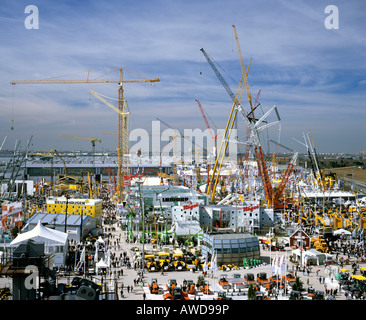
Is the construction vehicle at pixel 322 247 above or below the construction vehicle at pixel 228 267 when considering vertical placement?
above

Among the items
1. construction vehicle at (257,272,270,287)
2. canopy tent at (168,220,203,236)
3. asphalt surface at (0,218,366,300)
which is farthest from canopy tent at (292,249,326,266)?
canopy tent at (168,220,203,236)

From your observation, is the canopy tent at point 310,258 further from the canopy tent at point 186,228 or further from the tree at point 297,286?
the canopy tent at point 186,228

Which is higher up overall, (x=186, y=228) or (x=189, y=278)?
(x=186, y=228)

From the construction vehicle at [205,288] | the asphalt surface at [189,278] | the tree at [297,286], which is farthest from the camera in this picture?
the tree at [297,286]

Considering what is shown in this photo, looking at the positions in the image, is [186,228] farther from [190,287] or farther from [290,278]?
[190,287]

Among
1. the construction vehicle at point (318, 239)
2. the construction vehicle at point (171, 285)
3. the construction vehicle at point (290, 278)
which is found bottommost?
the construction vehicle at point (290, 278)

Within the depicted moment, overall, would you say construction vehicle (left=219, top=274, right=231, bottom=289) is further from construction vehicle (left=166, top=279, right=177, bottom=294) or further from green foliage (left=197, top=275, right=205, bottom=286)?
construction vehicle (left=166, top=279, right=177, bottom=294)

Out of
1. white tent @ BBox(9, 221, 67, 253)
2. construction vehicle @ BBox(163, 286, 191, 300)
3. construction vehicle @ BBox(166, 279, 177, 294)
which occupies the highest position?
white tent @ BBox(9, 221, 67, 253)

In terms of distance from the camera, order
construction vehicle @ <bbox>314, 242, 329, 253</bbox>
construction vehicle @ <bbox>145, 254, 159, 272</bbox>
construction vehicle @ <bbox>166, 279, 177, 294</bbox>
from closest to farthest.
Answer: construction vehicle @ <bbox>166, 279, 177, 294</bbox> → construction vehicle @ <bbox>145, 254, 159, 272</bbox> → construction vehicle @ <bbox>314, 242, 329, 253</bbox>

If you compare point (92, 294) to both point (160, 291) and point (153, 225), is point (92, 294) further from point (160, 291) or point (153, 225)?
point (153, 225)

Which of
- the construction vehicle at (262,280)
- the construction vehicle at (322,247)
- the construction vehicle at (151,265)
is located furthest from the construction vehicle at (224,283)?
the construction vehicle at (322,247)

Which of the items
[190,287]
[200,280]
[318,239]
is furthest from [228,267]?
[318,239]
